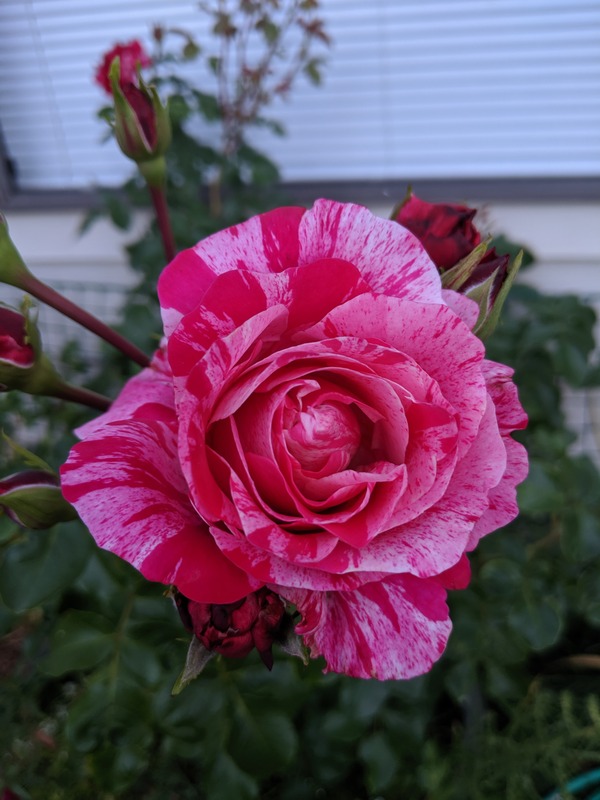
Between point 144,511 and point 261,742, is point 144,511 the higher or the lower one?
the higher one

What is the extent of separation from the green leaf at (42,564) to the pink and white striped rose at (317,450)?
0.68 feet

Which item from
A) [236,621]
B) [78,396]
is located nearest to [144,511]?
[236,621]

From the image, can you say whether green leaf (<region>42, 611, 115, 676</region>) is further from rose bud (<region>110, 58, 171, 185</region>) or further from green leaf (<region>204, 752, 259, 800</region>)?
rose bud (<region>110, 58, 171, 185</region>)

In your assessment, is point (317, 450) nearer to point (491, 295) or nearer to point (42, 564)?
point (491, 295)

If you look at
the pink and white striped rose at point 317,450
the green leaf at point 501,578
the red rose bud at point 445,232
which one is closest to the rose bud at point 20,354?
the pink and white striped rose at point 317,450

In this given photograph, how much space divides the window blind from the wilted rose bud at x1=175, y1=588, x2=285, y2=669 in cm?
121

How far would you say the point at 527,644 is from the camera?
2.10 feet

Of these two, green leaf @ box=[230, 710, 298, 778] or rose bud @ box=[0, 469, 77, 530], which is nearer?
rose bud @ box=[0, 469, 77, 530]

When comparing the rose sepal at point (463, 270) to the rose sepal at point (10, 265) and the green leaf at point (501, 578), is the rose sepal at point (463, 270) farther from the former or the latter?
the green leaf at point (501, 578)

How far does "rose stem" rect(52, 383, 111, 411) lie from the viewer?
0.40 meters

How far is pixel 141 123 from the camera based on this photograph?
45cm

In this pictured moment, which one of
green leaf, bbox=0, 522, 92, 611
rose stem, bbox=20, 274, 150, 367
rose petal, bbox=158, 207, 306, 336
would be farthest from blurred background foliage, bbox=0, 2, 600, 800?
rose petal, bbox=158, 207, 306, 336

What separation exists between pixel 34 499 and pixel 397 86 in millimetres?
1155

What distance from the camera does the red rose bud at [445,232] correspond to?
1.13 ft
